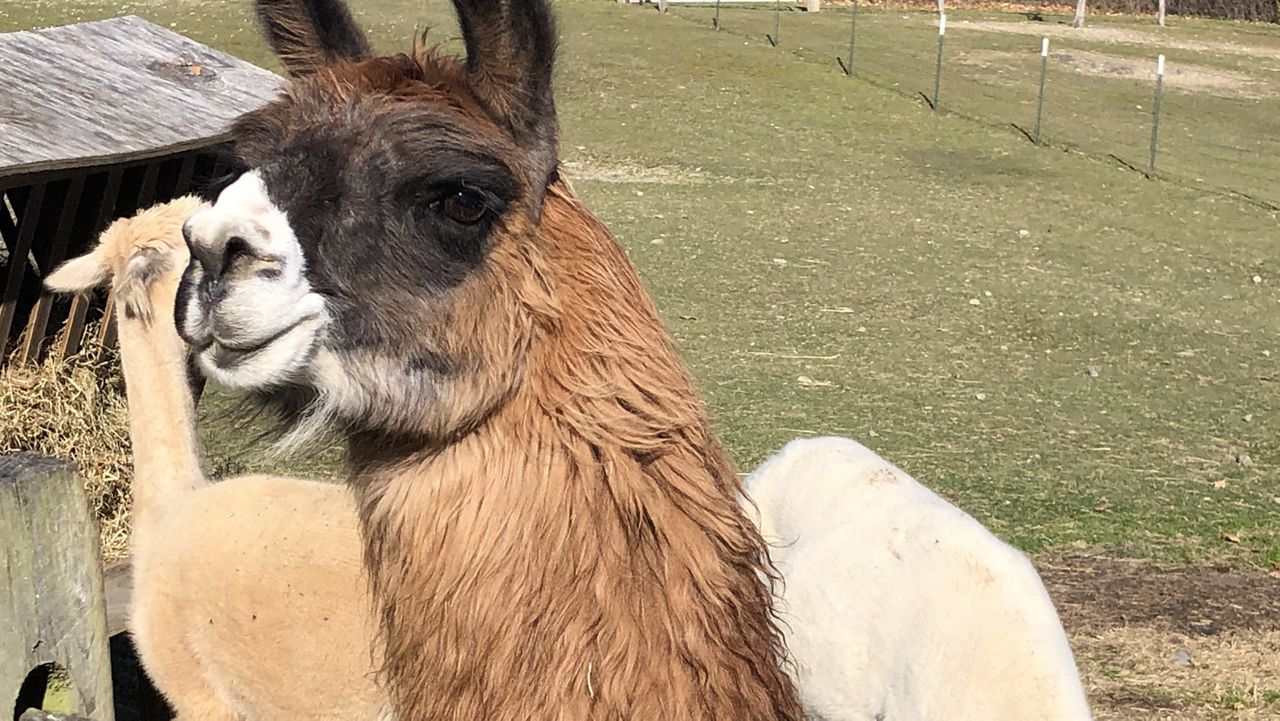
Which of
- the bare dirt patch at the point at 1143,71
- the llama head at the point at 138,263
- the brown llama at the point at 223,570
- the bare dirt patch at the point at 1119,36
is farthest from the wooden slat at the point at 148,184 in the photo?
the bare dirt patch at the point at 1119,36

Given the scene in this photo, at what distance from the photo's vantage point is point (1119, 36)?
103 feet

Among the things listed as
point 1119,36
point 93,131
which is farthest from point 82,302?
point 1119,36

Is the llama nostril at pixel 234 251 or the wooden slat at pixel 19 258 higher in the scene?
the llama nostril at pixel 234 251

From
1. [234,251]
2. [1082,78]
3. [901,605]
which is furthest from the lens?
[1082,78]

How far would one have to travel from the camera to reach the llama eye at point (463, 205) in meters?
2.23

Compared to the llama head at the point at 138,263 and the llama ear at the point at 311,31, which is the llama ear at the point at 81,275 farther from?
the llama ear at the point at 311,31

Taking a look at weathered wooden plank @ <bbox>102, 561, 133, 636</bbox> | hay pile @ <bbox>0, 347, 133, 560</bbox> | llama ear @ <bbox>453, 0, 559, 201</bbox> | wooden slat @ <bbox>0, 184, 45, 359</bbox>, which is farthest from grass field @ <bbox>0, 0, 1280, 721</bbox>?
wooden slat @ <bbox>0, 184, 45, 359</bbox>

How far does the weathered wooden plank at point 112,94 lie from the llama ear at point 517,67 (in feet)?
8.25

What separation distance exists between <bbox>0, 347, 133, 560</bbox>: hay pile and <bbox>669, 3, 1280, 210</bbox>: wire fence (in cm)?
1357

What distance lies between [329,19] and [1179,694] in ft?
12.5

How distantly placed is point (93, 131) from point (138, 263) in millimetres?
724

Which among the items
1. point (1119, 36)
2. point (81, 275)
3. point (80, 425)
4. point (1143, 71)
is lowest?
point (80, 425)

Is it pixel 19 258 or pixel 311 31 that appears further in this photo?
pixel 19 258

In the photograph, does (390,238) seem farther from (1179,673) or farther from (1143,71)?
(1143,71)
